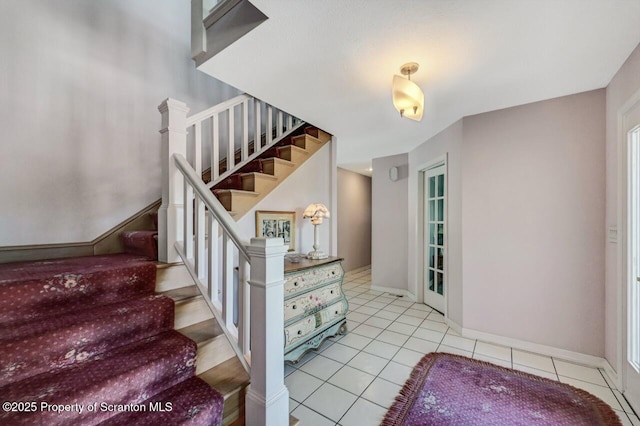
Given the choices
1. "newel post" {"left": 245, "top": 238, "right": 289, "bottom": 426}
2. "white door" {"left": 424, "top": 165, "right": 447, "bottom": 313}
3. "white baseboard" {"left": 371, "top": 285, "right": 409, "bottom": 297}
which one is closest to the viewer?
"newel post" {"left": 245, "top": 238, "right": 289, "bottom": 426}

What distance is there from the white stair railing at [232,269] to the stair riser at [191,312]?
0.36ft

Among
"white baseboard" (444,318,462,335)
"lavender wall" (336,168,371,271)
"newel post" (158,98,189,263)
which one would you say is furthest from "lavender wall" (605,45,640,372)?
"lavender wall" (336,168,371,271)

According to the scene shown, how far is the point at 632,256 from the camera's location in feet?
5.84

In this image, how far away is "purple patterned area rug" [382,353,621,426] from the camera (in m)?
1.62

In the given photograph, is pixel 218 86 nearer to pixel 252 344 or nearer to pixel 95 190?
pixel 95 190

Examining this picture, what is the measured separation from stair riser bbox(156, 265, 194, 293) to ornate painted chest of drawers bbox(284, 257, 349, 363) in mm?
672

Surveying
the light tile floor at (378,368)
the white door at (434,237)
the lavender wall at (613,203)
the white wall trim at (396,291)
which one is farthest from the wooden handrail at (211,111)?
the white wall trim at (396,291)

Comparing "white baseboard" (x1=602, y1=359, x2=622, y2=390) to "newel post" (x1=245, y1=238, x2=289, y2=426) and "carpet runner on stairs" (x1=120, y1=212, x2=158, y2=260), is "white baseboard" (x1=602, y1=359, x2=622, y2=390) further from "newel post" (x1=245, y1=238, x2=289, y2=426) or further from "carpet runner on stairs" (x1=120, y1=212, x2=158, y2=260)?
"carpet runner on stairs" (x1=120, y1=212, x2=158, y2=260)

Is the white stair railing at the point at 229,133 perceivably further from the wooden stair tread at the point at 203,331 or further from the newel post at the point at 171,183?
the wooden stair tread at the point at 203,331

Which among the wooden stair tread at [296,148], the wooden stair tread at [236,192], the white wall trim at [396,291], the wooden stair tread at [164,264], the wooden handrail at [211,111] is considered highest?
the wooden handrail at [211,111]

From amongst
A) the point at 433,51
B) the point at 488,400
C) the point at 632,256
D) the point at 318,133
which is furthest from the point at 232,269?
the point at 632,256

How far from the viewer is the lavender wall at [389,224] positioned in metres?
4.33

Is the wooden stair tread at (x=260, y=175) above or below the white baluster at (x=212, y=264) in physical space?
above

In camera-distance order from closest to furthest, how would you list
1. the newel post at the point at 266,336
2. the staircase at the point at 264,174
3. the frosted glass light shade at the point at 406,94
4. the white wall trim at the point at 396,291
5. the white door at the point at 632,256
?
the newel post at the point at 266,336, the frosted glass light shade at the point at 406,94, the white door at the point at 632,256, the staircase at the point at 264,174, the white wall trim at the point at 396,291
